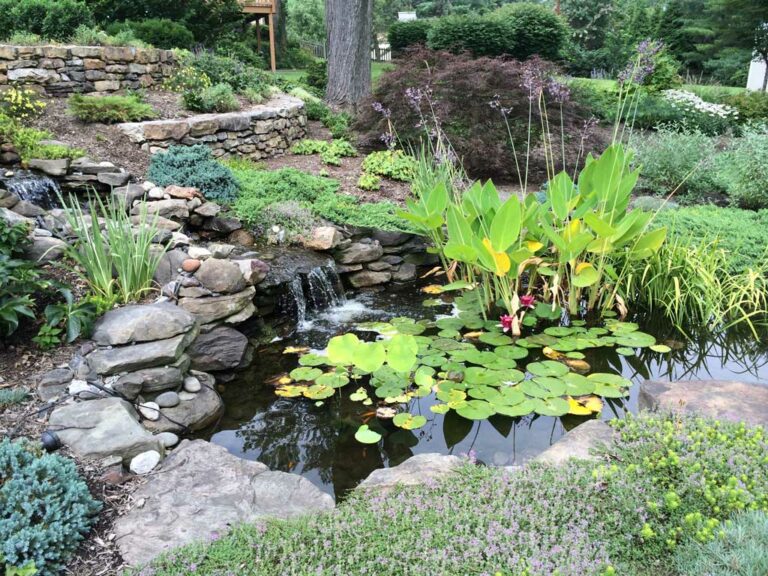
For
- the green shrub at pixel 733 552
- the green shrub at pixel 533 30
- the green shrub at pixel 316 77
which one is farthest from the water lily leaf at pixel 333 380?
the green shrub at pixel 533 30

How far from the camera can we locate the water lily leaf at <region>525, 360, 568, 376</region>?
3.90m

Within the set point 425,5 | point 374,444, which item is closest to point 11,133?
point 374,444

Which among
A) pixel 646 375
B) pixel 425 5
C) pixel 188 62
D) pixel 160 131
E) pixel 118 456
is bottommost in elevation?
pixel 646 375

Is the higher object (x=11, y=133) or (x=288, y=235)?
(x=11, y=133)

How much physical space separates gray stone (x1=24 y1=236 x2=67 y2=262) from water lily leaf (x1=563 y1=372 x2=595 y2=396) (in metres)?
3.46

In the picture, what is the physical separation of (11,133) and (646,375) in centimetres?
620

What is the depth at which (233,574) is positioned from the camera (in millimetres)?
2018

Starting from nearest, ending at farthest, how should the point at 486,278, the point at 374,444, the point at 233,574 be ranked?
the point at 233,574
the point at 374,444
the point at 486,278

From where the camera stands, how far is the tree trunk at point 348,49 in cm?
1023

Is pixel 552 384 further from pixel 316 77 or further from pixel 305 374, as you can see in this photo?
pixel 316 77

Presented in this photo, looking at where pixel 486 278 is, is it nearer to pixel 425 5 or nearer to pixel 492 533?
pixel 492 533

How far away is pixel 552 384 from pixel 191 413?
7.38 feet

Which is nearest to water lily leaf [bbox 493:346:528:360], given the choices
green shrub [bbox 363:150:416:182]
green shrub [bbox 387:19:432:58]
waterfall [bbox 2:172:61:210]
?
green shrub [bbox 363:150:416:182]

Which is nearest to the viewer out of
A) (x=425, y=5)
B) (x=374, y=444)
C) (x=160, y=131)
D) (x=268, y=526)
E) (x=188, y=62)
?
(x=268, y=526)
